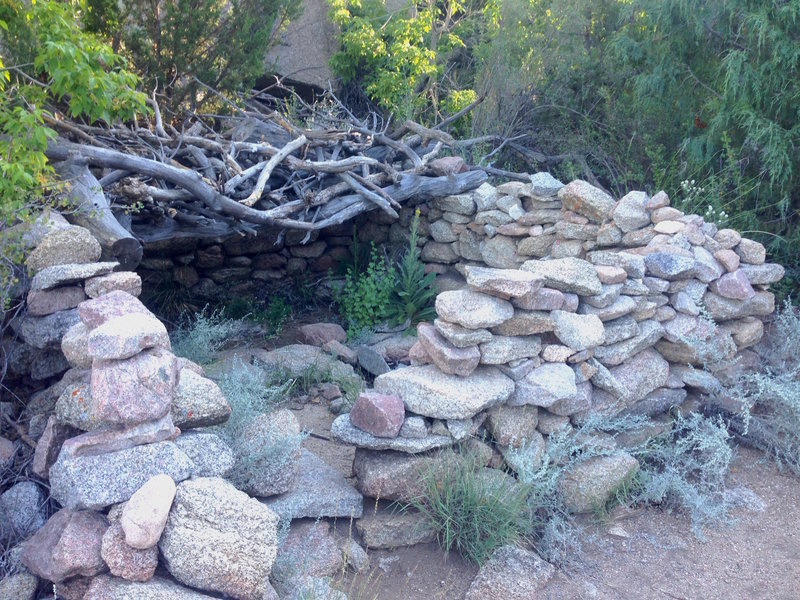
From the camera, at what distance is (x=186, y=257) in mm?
6512

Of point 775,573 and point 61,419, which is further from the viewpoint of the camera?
point 775,573

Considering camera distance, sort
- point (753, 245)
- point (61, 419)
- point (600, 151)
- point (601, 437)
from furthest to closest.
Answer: point (600, 151) < point (753, 245) < point (601, 437) < point (61, 419)

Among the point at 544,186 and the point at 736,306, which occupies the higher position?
the point at 544,186

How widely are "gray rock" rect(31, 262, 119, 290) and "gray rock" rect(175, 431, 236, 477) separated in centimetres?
96

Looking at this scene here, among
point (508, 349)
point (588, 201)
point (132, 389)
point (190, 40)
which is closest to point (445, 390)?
point (508, 349)

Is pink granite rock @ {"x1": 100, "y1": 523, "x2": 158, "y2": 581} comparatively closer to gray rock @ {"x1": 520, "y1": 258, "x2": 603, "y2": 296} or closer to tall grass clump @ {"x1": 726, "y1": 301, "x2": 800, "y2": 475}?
gray rock @ {"x1": 520, "y1": 258, "x2": 603, "y2": 296}

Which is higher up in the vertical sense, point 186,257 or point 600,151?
point 600,151

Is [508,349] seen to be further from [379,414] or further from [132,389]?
[132,389]

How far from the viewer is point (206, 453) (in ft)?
9.29

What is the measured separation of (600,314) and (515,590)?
1.65 meters

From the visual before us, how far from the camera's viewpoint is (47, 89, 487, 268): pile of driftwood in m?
4.16

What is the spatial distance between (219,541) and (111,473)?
0.45 meters

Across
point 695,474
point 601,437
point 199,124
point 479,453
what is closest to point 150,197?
point 199,124

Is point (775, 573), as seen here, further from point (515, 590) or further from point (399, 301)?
point (399, 301)
